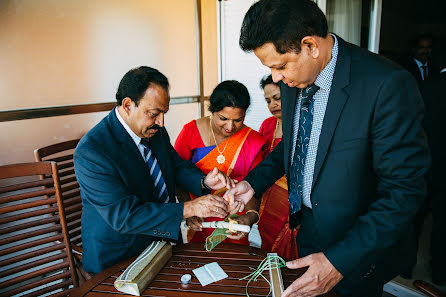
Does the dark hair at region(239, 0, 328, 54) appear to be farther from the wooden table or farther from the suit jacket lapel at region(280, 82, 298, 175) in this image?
the wooden table

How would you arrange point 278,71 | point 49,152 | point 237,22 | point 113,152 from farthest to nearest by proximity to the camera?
point 237,22 → point 49,152 → point 113,152 → point 278,71

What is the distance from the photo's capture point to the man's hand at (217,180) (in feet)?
5.93

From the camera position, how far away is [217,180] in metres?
1.85

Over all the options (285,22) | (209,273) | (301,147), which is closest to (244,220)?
(209,273)

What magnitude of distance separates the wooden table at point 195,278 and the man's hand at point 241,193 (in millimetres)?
246

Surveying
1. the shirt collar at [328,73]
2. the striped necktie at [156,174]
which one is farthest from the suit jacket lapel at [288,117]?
the striped necktie at [156,174]

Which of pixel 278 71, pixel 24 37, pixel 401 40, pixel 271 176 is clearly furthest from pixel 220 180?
pixel 401 40

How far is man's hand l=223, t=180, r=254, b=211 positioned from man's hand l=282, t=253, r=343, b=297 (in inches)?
25.2

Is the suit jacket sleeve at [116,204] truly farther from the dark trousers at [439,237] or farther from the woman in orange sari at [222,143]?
the dark trousers at [439,237]

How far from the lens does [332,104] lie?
1117 millimetres

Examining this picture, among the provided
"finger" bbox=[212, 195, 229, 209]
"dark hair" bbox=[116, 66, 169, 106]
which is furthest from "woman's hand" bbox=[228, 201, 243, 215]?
"dark hair" bbox=[116, 66, 169, 106]

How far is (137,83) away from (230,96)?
77 cm

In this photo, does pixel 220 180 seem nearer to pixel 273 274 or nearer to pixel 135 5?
pixel 273 274

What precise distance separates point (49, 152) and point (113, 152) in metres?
0.86
